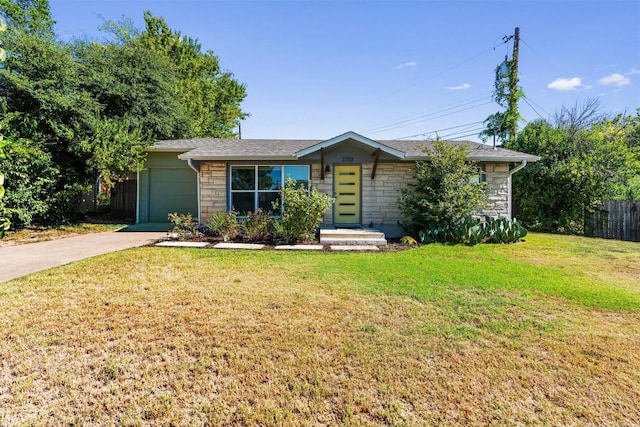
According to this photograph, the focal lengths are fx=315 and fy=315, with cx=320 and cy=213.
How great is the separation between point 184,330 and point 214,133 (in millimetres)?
24554

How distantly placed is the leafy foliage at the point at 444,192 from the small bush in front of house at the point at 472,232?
162mm

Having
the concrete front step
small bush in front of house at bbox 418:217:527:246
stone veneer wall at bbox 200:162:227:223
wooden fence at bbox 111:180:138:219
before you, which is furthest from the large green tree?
small bush in front of house at bbox 418:217:527:246

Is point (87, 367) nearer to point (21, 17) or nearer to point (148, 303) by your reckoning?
point (148, 303)

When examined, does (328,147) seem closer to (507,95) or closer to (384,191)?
(384,191)

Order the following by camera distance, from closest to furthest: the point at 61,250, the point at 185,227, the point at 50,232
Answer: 1. the point at 61,250
2. the point at 185,227
3. the point at 50,232

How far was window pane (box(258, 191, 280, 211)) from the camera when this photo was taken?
1046 centimetres

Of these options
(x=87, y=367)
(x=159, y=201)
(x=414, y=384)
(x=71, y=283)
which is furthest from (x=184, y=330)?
(x=159, y=201)

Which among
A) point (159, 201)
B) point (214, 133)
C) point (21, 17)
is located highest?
point (21, 17)

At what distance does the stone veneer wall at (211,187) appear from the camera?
10500 millimetres

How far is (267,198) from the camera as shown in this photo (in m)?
10.5

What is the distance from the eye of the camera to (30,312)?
12.5 feet

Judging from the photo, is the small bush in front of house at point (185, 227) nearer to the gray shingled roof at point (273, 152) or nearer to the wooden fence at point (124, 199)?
the gray shingled roof at point (273, 152)

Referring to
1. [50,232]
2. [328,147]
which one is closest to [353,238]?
[328,147]

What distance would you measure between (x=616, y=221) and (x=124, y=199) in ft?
63.9
